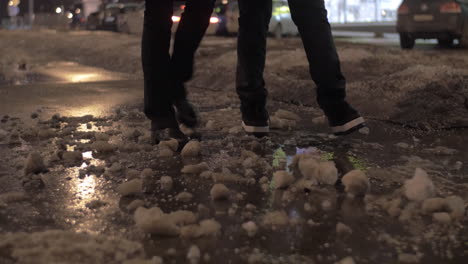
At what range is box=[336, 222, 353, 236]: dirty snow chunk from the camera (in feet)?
6.20

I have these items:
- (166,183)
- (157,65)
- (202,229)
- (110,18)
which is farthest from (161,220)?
(110,18)

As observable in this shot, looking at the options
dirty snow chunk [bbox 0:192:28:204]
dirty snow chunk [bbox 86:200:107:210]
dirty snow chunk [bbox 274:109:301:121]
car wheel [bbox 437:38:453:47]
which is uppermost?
car wheel [bbox 437:38:453:47]

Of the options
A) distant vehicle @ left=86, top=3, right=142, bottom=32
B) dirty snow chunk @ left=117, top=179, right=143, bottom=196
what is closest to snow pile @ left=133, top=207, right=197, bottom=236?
dirty snow chunk @ left=117, top=179, right=143, bottom=196

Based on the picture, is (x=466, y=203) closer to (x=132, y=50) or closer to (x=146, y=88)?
(x=146, y=88)

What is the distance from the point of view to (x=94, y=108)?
4.49 meters

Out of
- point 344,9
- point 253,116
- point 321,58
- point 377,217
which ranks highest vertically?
point 344,9

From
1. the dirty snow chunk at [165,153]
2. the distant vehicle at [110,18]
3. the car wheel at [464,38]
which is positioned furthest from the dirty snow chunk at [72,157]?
the distant vehicle at [110,18]

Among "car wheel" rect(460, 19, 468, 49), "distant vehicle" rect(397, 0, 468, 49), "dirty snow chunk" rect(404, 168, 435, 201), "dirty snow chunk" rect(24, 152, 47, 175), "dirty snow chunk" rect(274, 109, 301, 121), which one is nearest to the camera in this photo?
"dirty snow chunk" rect(404, 168, 435, 201)

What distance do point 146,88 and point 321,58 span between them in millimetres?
951

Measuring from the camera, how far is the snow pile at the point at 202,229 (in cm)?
187

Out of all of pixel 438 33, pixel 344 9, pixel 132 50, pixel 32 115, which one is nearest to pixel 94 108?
pixel 32 115

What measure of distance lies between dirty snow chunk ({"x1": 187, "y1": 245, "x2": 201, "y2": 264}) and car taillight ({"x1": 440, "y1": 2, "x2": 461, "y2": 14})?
494 inches

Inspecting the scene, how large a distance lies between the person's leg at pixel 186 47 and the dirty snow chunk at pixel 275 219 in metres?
1.59

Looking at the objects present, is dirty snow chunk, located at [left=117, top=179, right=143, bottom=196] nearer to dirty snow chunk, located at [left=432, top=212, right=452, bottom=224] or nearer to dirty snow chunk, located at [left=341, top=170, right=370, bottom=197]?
dirty snow chunk, located at [left=341, top=170, right=370, bottom=197]
